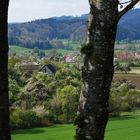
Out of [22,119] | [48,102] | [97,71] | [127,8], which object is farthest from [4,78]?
[48,102]

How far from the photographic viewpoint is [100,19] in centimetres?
488

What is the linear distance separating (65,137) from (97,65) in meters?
49.5

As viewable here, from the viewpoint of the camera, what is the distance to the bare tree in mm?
4875

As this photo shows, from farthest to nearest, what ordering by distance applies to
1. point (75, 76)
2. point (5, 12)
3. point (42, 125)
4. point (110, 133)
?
point (75, 76), point (42, 125), point (110, 133), point (5, 12)

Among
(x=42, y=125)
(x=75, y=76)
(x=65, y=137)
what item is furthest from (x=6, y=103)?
(x=75, y=76)

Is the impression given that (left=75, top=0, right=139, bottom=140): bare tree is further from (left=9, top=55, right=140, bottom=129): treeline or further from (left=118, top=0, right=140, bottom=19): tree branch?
(left=9, top=55, right=140, bottom=129): treeline

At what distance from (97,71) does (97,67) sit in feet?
0.14

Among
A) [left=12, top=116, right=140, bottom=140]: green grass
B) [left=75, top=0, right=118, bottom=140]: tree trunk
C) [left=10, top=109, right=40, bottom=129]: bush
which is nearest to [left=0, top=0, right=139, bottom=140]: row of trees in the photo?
[left=75, top=0, right=118, bottom=140]: tree trunk

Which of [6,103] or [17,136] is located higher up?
[6,103]

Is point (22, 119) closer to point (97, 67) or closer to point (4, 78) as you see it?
point (4, 78)

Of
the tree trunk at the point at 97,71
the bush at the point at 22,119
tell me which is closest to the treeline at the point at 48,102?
the bush at the point at 22,119

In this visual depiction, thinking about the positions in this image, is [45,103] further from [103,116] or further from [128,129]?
[103,116]

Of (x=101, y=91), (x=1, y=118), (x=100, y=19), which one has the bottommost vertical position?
(x=1, y=118)

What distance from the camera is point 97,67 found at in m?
4.97
